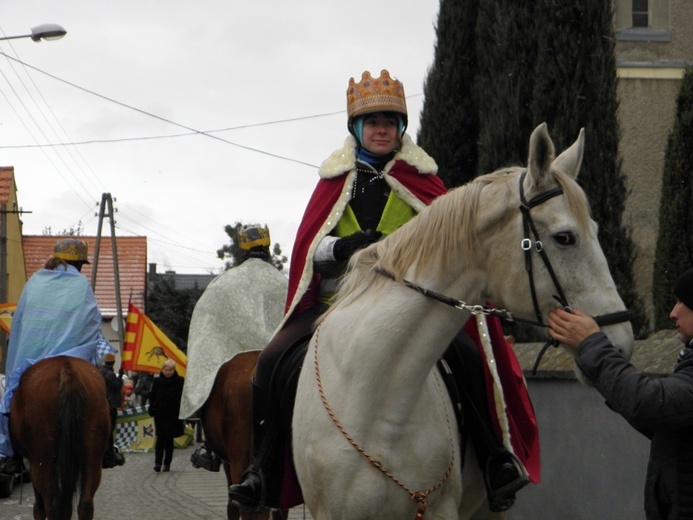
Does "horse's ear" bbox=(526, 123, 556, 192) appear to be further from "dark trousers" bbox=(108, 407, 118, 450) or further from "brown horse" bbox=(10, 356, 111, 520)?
"dark trousers" bbox=(108, 407, 118, 450)

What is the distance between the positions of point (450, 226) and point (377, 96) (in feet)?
4.81

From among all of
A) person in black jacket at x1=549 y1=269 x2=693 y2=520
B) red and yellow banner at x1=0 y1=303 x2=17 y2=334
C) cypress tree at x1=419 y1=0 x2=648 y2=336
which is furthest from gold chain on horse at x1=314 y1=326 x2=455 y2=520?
red and yellow banner at x1=0 y1=303 x2=17 y2=334

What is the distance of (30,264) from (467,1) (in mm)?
39367

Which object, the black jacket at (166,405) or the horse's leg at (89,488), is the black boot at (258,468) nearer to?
the horse's leg at (89,488)

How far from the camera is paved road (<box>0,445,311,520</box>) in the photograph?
13.1 metres

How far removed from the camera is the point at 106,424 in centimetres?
938

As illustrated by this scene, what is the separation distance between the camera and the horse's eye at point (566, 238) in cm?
433

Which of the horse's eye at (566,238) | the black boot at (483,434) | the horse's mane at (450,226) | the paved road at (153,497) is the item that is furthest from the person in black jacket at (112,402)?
the horse's eye at (566,238)

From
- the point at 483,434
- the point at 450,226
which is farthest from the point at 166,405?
the point at 450,226

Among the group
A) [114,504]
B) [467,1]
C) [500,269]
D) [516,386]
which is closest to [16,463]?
[114,504]

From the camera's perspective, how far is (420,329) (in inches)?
185

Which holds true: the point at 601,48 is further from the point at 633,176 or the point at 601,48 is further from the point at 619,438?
the point at 619,438

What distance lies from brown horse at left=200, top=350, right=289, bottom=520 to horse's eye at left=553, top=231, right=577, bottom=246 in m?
4.66

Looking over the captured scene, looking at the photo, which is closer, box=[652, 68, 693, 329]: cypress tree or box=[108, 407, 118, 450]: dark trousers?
box=[108, 407, 118, 450]: dark trousers
